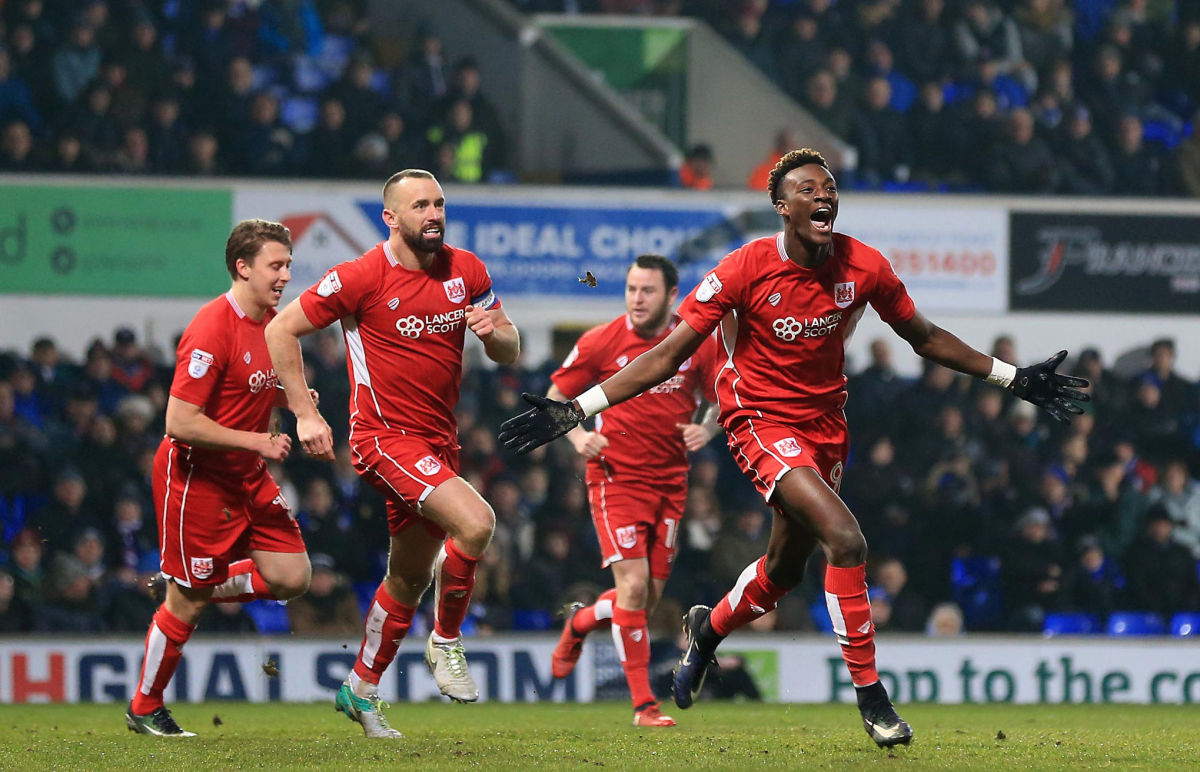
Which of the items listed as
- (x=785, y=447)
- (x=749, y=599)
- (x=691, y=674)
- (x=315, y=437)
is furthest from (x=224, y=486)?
(x=785, y=447)

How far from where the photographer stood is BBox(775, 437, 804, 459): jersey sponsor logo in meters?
7.34

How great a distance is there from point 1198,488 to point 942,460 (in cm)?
243

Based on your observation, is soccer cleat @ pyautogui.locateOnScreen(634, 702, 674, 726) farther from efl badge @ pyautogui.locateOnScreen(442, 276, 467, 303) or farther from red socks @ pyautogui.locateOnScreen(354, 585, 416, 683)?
efl badge @ pyautogui.locateOnScreen(442, 276, 467, 303)

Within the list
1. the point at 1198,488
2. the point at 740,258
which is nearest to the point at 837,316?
the point at 740,258

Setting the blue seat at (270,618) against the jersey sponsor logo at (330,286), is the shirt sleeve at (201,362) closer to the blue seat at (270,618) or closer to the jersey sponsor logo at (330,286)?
the jersey sponsor logo at (330,286)

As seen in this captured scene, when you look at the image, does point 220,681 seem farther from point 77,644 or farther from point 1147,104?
point 1147,104

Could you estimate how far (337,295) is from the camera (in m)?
7.75

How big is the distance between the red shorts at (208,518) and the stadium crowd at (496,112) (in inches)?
291

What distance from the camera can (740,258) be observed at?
292 inches

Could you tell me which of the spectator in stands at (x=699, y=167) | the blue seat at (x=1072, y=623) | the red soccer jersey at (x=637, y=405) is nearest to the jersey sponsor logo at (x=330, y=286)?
the red soccer jersey at (x=637, y=405)

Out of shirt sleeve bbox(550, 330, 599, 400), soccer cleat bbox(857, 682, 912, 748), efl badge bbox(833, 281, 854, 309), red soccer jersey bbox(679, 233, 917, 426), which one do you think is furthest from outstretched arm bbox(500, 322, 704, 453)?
shirt sleeve bbox(550, 330, 599, 400)

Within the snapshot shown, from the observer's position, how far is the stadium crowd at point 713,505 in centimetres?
1315

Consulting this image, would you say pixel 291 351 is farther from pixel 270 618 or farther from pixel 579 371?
pixel 270 618

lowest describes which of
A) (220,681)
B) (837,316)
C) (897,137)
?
(220,681)
